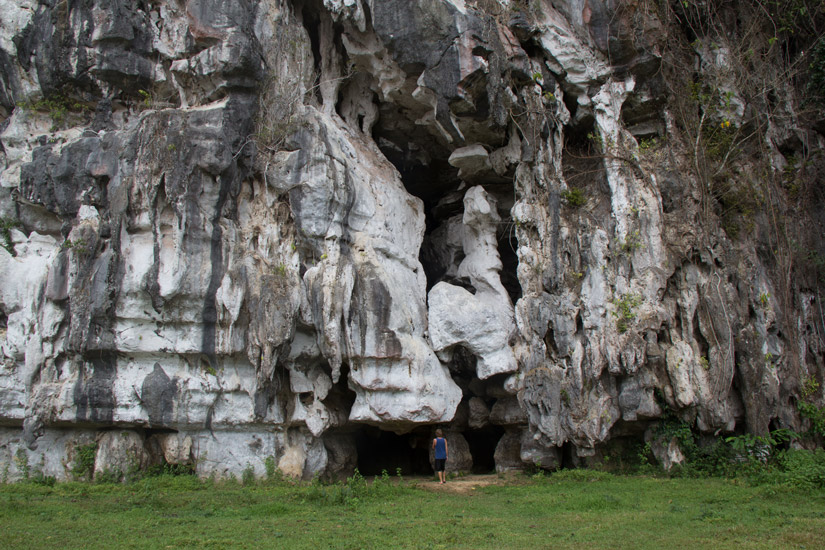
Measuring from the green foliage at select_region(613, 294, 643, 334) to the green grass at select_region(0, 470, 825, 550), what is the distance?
2861 millimetres

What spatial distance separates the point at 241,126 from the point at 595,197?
768 centimetres

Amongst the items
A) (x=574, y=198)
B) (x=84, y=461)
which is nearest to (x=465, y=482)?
(x=574, y=198)

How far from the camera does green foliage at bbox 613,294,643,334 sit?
39.6 feet

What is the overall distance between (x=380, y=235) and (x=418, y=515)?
6.43 m

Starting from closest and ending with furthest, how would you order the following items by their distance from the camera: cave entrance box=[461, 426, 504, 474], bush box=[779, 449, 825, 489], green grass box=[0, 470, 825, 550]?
green grass box=[0, 470, 825, 550] → bush box=[779, 449, 825, 489] → cave entrance box=[461, 426, 504, 474]

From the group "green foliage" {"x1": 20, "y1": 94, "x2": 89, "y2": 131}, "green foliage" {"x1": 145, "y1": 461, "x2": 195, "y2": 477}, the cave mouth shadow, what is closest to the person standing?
the cave mouth shadow

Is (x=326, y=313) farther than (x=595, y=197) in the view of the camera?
No

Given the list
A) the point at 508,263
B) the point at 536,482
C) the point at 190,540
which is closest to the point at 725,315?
the point at 536,482

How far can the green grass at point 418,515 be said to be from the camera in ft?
23.8

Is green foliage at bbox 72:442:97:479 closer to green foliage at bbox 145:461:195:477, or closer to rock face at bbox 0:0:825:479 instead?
rock face at bbox 0:0:825:479

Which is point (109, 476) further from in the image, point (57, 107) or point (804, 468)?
point (804, 468)

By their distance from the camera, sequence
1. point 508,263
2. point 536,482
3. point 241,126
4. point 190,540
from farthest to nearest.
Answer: point 508,263
point 241,126
point 536,482
point 190,540

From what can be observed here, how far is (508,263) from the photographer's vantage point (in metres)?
16.7

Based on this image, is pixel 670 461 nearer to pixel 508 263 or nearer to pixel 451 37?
pixel 508 263
